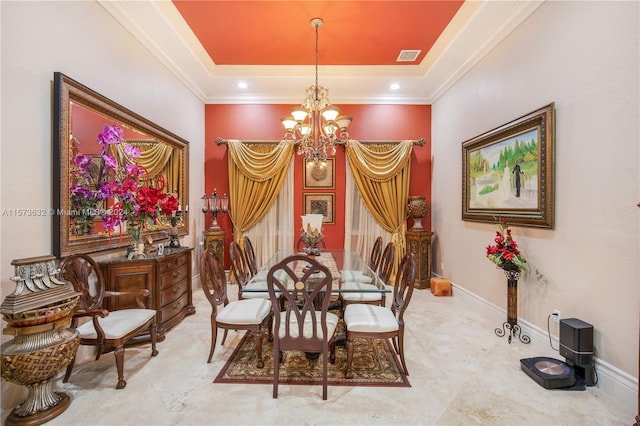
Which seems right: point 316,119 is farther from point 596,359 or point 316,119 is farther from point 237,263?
point 596,359

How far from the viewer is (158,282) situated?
2797 mm

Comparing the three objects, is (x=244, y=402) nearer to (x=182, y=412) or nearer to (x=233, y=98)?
(x=182, y=412)

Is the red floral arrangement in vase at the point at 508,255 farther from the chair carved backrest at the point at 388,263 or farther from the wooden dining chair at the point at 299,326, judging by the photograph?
the wooden dining chair at the point at 299,326

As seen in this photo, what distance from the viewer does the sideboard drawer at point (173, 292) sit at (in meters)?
2.90

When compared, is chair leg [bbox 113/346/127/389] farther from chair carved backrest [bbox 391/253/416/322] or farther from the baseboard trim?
the baseboard trim

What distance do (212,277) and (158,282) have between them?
2.42 ft

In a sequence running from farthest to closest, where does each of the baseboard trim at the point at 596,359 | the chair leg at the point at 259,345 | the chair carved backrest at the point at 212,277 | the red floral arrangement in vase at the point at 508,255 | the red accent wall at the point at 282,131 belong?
1. the red accent wall at the point at 282,131
2. the red floral arrangement in vase at the point at 508,255
3. the chair carved backrest at the point at 212,277
4. the chair leg at the point at 259,345
5. the baseboard trim at the point at 596,359

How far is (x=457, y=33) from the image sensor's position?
3.28 m

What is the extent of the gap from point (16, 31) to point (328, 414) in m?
3.19

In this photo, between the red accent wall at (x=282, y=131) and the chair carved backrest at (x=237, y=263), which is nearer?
the chair carved backrest at (x=237, y=263)

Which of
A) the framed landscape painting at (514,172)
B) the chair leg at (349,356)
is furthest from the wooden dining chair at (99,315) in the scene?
the framed landscape painting at (514,172)

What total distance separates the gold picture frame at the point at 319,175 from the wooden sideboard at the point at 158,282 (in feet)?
7.72

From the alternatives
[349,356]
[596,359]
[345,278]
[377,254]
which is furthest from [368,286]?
[596,359]

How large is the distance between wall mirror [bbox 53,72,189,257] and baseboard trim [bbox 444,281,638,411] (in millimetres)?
4054
